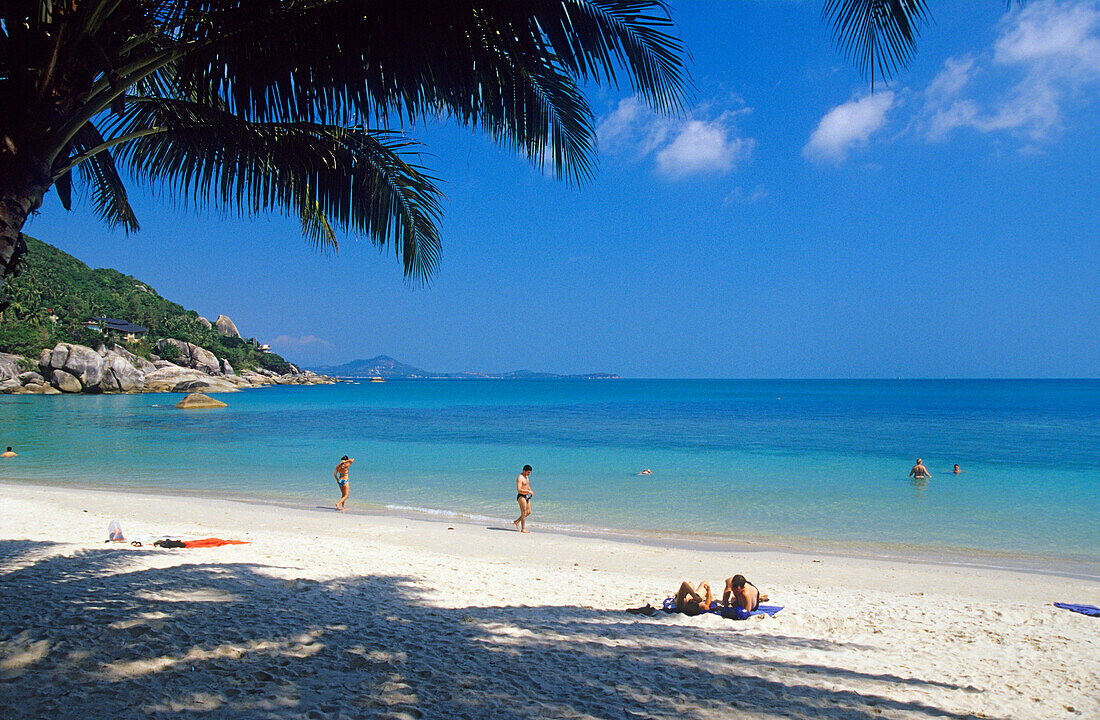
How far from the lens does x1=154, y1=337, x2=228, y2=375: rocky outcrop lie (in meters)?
77.3

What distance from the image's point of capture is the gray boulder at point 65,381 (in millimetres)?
58250

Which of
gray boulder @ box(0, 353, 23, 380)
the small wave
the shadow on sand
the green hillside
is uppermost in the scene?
the green hillside

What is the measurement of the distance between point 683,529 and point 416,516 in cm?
571

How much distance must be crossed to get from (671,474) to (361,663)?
16.8 meters

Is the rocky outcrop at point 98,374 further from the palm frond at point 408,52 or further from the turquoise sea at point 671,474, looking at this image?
the palm frond at point 408,52

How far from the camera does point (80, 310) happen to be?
69750 millimetres

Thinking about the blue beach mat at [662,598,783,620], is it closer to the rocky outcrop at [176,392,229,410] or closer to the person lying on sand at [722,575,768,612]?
the person lying on sand at [722,575,768,612]

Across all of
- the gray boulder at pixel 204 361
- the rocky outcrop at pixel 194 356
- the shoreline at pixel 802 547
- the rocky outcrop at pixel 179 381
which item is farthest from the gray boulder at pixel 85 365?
the shoreline at pixel 802 547

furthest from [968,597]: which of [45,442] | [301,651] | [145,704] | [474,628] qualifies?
[45,442]

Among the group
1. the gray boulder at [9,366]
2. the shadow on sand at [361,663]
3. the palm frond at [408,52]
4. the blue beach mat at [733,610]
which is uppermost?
the palm frond at [408,52]

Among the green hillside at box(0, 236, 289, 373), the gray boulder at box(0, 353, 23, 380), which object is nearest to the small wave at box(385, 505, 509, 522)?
the green hillside at box(0, 236, 289, 373)

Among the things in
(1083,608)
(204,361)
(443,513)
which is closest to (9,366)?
(204,361)

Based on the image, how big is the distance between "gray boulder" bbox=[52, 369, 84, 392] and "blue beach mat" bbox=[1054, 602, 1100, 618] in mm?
73491

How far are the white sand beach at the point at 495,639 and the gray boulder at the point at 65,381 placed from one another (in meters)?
62.6
